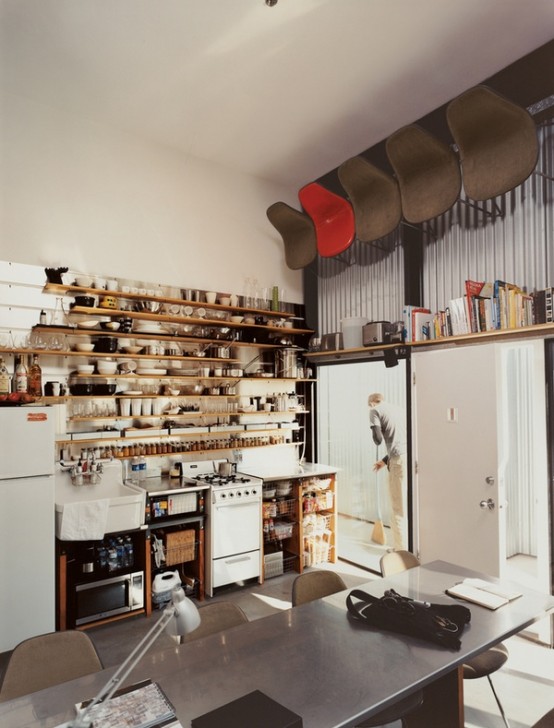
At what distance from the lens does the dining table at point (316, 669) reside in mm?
1525

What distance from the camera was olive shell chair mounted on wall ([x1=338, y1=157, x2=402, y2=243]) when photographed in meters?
3.88

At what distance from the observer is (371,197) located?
4.09m

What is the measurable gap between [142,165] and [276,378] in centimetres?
255

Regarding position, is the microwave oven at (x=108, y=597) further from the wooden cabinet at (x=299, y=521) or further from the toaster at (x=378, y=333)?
the toaster at (x=378, y=333)

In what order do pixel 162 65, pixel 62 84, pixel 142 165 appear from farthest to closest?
pixel 142 165
pixel 62 84
pixel 162 65

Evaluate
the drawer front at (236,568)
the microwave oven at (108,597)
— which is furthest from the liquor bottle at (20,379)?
the drawer front at (236,568)

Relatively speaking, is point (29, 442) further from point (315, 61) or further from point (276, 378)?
point (315, 61)

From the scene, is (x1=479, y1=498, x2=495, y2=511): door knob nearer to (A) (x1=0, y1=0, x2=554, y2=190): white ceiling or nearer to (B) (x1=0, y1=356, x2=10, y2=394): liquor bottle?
(A) (x1=0, y1=0, x2=554, y2=190): white ceiling

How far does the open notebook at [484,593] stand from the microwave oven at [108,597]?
246cm

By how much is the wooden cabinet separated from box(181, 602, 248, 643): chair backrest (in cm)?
222

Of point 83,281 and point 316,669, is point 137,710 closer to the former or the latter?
point 316,669


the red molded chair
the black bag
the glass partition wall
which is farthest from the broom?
the black bag

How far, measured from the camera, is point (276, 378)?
518cm

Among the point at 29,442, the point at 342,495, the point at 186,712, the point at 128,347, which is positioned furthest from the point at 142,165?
the point at 186,712
